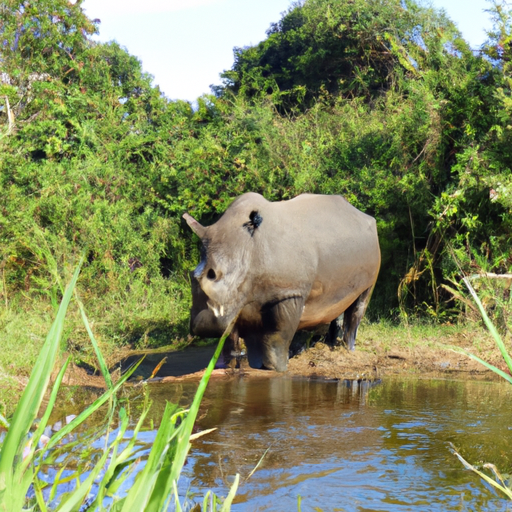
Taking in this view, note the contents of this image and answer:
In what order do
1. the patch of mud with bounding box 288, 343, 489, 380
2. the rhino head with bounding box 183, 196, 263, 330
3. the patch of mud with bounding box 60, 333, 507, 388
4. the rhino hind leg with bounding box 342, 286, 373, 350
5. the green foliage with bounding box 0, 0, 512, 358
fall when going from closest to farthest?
the rhino head with bounding box 183, 196, 263, 330 → the patch of mud with bounding box 60, 333, 507, 388 → the patch of mud with bounding box 288, 343, 489, 380 → the rhino hind leg with bounding box 342, 286, 373, 350 → the green foliage with bounding box 0, 0, 512, 358

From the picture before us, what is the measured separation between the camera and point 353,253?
7508 millimetres

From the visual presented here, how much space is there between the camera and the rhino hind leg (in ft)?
26.9

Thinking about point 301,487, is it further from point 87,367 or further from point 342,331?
point 342,331

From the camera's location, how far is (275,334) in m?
6.73

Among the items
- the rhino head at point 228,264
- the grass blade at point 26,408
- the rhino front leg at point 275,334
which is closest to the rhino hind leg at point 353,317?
the rhino front leg at point 275,334

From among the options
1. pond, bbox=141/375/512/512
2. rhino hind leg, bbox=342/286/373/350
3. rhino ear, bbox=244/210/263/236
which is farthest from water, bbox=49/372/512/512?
rhino ear, bbox=244/210/263/236

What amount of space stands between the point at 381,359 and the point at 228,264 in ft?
8.08

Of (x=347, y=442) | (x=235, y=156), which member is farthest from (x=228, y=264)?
(x=235, y=156)

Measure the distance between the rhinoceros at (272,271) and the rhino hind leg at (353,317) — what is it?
0.58 meters

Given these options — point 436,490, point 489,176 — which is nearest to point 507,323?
point 489,176

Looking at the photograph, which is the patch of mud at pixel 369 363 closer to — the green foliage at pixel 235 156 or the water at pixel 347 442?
the water at pixel 347 442

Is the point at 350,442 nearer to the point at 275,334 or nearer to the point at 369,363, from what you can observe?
the point at 275,334

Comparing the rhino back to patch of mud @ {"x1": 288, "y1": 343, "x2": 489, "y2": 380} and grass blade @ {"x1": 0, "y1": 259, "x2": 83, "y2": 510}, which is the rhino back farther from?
grass blade @ {"x1": 0, "y1": 259, "x2": 83, "y2": 510}

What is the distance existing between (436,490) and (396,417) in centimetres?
166
